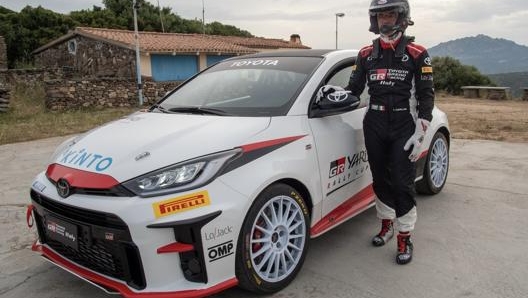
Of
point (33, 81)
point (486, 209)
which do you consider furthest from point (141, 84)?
point (486, 209)

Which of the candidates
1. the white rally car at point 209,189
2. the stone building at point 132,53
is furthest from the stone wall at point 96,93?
the white rally car at point 209,189

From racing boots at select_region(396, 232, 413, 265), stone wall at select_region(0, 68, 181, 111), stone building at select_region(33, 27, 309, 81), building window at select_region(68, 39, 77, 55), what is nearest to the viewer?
racing boots at select_region(396, 232, 413, 265)

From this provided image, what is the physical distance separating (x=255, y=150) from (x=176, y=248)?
776mm

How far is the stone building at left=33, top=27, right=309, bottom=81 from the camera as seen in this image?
77.6 ft

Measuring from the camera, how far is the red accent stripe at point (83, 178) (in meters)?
2.67

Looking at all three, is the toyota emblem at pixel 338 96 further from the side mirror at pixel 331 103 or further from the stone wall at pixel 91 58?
the stone wall at pixel 91 58

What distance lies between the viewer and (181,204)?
2.58m

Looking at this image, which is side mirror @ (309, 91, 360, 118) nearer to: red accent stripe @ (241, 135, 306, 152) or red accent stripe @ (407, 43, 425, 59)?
red accent stripe @ (241, 135, 306, 152)

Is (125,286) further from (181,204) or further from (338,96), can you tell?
(338,96)

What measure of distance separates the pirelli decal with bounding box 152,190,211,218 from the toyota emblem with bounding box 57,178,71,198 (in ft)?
2.01

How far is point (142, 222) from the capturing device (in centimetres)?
252

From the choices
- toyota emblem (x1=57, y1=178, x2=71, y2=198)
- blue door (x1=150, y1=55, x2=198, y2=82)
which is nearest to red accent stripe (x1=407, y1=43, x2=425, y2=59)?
toyota emblem (x1=57, y1=178, x2=71, y2=198)

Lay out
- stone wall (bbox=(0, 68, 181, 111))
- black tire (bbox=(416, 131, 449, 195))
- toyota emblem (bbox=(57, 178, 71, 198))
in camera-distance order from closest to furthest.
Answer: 1. toyota emblem (bbox=(57, 178, 71, 198))
2. black tire (bbox=(416, 131, 449, 195))
3. stone wall (bbox=(0, 68, 181, 111))

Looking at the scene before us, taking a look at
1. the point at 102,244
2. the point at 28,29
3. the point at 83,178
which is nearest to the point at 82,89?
the point at 83,178
